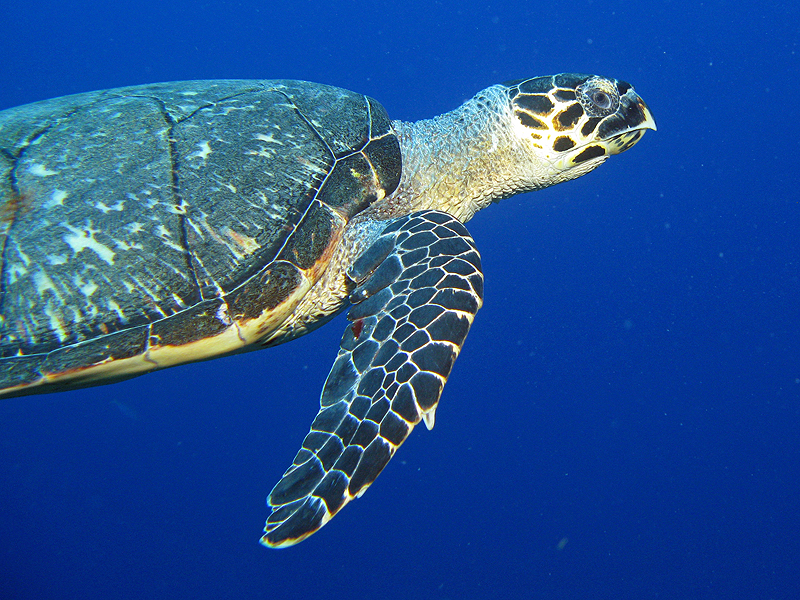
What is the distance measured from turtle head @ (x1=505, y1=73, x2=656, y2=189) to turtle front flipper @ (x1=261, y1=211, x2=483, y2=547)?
100 cm

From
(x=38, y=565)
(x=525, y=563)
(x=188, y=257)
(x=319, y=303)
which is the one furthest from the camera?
(x=525, y=563)

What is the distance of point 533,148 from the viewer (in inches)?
102

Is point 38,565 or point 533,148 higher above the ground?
point 533,148

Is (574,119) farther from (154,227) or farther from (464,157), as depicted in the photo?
(154,227)

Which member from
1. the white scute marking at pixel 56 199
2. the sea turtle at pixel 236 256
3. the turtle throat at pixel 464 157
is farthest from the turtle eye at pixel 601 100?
the white scute marking at pixel 56 199

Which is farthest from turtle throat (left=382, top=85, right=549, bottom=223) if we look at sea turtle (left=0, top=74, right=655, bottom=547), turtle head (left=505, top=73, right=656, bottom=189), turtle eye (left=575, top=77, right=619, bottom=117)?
turtle eye (left=575, top=77, right=619, bottom=117)

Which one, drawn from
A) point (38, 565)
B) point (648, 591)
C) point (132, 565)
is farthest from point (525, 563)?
point (38, 565)

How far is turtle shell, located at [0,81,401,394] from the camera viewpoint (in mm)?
1679

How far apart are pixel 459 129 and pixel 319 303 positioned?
1.47 metres

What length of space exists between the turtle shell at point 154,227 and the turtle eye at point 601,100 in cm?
149

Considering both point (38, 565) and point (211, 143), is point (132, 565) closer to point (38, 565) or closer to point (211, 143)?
point (38, 565)

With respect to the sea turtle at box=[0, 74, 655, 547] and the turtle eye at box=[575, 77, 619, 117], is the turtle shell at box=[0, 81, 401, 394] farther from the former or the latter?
the turtle eye at box=[575, 77, 619, 117]

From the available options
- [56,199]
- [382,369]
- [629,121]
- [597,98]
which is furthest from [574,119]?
[56,199]

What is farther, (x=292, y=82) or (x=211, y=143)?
(x=292, y=82)
